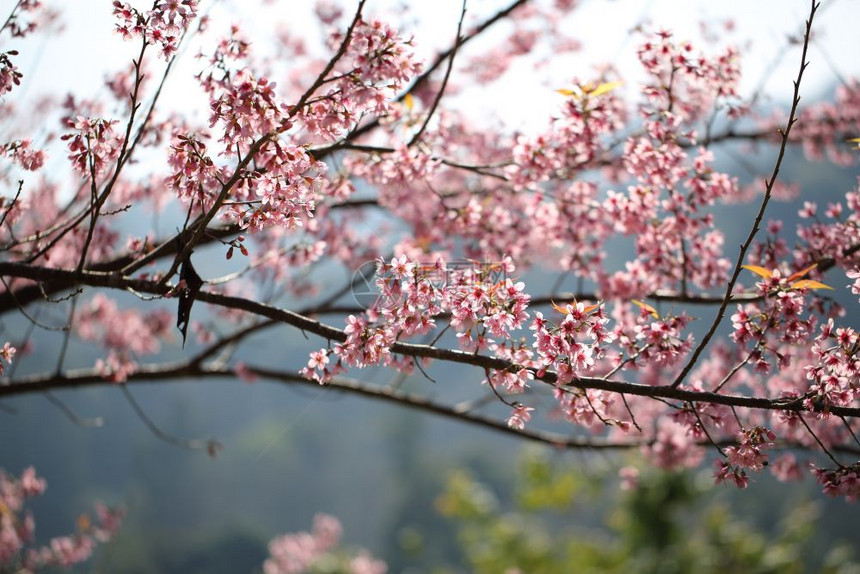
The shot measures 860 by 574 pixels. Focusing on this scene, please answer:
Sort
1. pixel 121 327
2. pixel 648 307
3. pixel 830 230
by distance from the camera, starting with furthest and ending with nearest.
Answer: pixel 121 327, pixel 830 230, pixel 648 307

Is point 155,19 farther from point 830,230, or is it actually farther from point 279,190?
point 830,230

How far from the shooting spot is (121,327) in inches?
253

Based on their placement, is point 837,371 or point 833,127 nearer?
point 837,371

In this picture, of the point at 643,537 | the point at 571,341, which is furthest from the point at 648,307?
the point at 643,537

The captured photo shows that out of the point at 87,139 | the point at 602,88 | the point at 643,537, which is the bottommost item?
the point at 87,139

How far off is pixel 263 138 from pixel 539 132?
78.7 inches

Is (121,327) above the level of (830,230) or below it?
above

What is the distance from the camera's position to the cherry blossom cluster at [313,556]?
12.3m

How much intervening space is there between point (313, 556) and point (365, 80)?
1233 cm

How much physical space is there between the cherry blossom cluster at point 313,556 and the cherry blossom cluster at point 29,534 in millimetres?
5531

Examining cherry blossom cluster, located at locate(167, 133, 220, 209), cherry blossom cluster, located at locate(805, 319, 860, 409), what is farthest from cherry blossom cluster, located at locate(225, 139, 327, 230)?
cherry blossom cluster, located at locate(805, 319, 860, 409)

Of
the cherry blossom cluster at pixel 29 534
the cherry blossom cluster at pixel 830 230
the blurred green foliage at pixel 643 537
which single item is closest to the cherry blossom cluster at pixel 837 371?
the cherry blossom cluster at pixel 830 230

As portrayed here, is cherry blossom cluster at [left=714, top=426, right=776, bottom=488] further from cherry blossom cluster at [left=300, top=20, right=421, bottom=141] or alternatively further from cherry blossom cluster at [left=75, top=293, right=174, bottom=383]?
cherry blossom cluster at [left=75, top=293, right=174, bottom=383]

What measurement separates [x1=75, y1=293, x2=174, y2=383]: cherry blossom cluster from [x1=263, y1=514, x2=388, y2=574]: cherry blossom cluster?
7.51 meters
